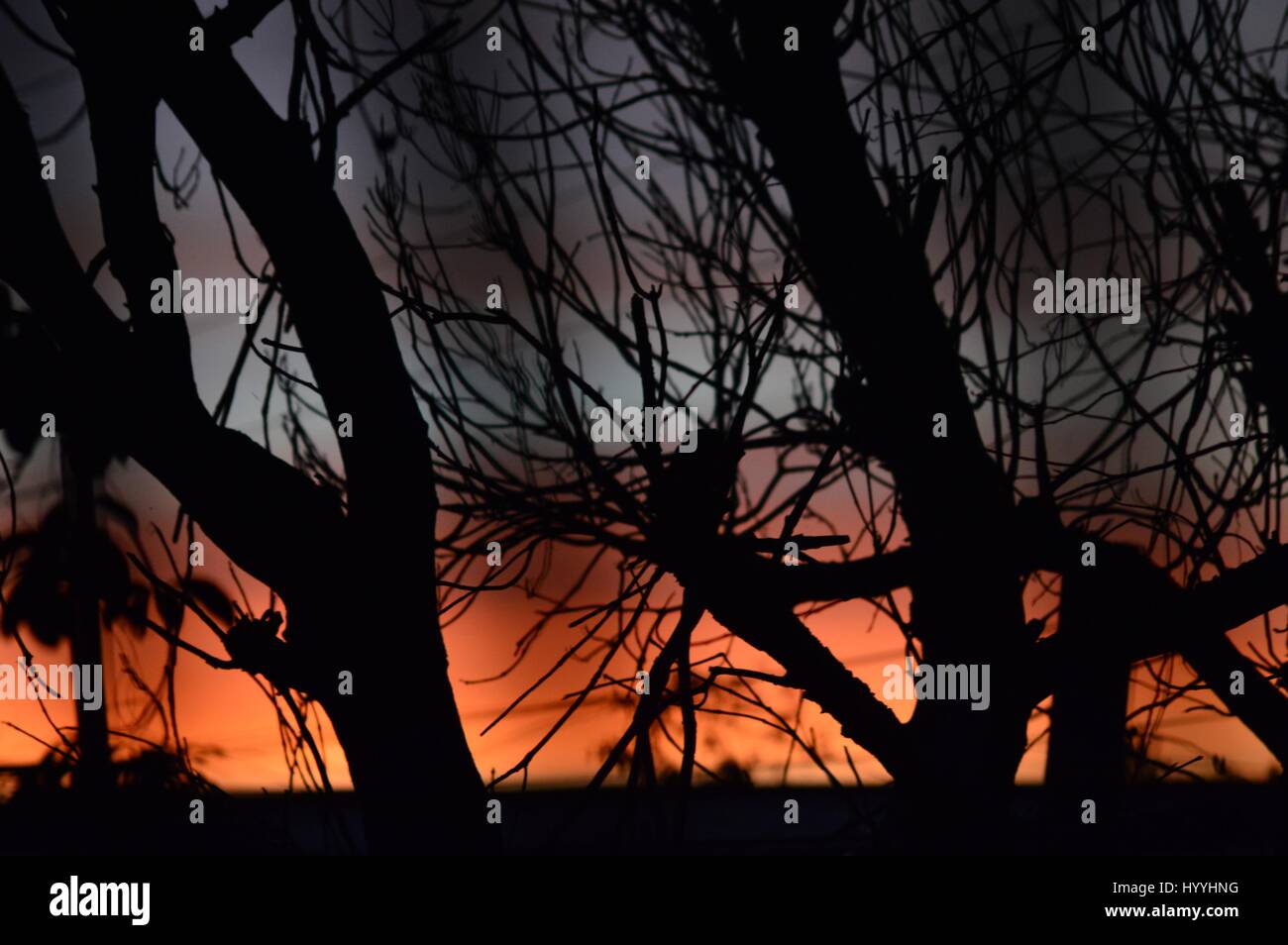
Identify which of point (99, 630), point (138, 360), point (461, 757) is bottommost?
point (461, 757)

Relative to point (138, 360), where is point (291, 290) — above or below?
above

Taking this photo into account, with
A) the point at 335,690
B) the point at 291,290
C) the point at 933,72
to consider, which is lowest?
the point at 335,690

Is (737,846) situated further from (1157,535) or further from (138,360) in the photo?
(138,360)

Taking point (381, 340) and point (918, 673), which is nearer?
point (381, 340)

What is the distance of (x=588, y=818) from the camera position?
3262 mm

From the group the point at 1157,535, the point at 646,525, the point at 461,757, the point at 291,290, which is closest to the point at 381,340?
the point at 291,290

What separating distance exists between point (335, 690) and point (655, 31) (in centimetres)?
192

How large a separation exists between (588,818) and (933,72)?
242cm

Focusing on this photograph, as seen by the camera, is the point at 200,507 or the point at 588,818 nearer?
the point at 200,507
